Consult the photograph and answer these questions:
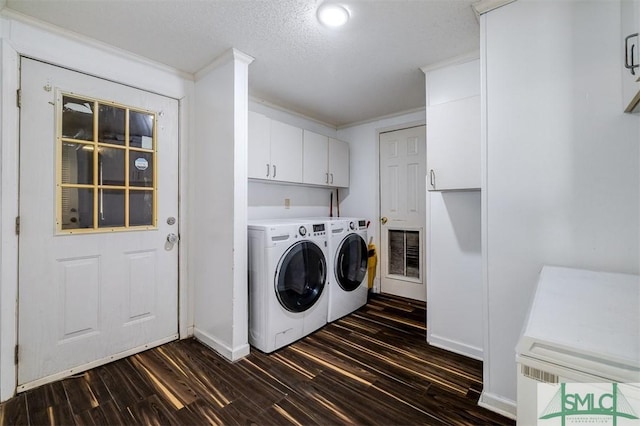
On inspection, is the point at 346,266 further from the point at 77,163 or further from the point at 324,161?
the point at 77,163

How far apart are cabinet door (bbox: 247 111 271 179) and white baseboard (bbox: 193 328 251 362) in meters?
1.45

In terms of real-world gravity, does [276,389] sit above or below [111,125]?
below

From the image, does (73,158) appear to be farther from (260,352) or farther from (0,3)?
(260,352)

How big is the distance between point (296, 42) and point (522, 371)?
6.98ft

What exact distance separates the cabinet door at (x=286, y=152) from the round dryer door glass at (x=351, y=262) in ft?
2.97

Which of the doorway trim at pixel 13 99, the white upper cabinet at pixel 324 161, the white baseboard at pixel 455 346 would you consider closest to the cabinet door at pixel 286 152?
the white upper cabinet at pixel 324 161

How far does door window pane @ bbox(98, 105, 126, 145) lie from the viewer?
199cm

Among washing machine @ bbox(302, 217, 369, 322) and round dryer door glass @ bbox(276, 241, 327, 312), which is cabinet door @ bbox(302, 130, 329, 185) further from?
round dryer door glass @ bbox(276, 241, 327, 312)

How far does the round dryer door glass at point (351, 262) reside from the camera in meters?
2.82

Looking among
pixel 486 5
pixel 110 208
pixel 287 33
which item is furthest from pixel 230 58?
pixel 486 5

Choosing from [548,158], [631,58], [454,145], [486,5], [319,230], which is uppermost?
[486,5]

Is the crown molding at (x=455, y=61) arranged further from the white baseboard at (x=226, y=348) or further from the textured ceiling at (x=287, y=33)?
the white baseboard at (x=226, y=348)

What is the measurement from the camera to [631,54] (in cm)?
108

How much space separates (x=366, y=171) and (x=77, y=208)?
2957 millimetres
